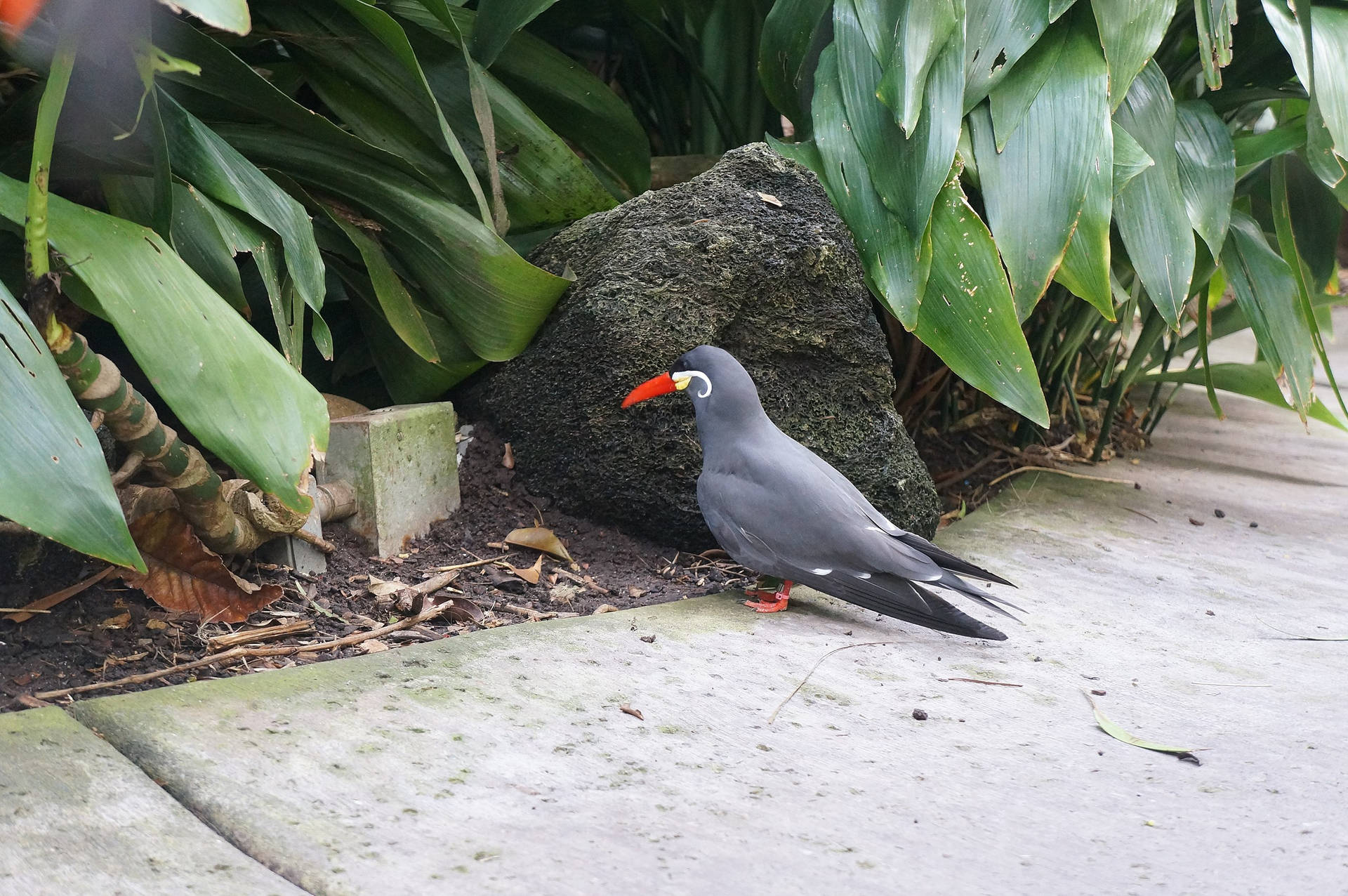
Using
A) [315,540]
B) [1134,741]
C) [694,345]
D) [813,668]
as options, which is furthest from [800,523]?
[315,540]

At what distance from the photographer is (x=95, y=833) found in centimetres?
121

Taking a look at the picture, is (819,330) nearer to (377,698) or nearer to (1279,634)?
(1279,634)

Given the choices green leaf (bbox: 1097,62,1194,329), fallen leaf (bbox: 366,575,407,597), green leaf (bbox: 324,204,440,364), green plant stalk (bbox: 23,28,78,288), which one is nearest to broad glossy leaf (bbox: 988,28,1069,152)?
green leaf (bbox: 1097,62,1194,329)

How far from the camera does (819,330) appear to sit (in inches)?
101

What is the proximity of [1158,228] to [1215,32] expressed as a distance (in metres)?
0.45

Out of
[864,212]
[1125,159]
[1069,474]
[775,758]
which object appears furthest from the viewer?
[1069,474]

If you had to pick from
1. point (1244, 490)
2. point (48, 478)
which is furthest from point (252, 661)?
point (1244, 490)

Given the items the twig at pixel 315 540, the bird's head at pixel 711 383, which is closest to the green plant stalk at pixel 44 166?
the twig at pixel 315 540

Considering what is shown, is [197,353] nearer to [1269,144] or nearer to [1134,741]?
[1134,741]

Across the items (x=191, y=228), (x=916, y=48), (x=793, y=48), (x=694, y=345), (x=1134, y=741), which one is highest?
(x=793, y=48)

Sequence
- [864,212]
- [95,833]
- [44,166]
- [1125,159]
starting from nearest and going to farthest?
1. [95,833]
2. [44,166]
3. [1125,159]
4. [864,212]

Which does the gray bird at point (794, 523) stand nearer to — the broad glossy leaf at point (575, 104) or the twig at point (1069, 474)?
the broad glossy leaf at point (575, 104)

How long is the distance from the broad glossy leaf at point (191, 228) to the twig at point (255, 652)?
63cm

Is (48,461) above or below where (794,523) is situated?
above
